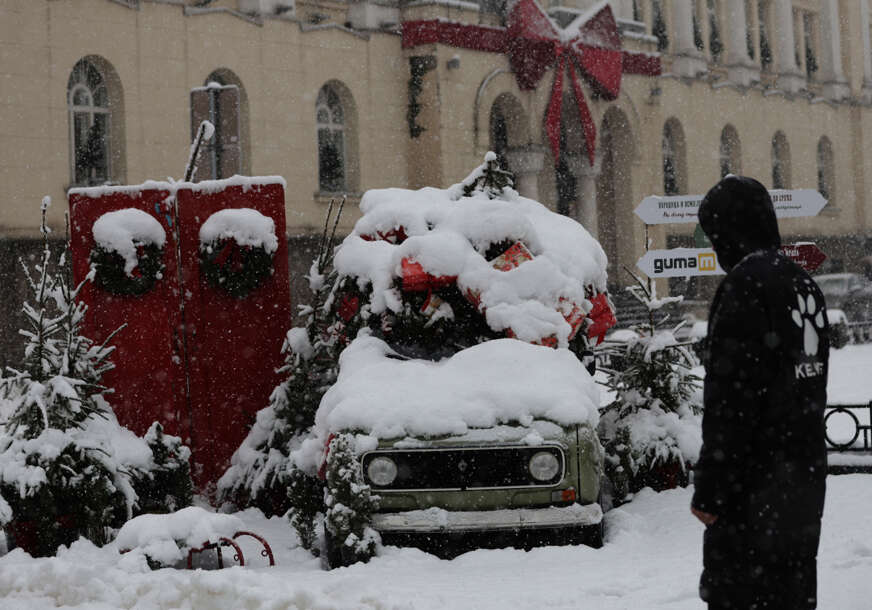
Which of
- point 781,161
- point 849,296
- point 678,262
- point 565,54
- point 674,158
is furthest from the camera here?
point 781,161

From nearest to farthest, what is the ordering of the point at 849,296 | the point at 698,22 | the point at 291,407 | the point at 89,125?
the point at 291,407 < the point at 89,125 < the point at 849,296 < the point at 698,22

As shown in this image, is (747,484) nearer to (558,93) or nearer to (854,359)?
(854,359)

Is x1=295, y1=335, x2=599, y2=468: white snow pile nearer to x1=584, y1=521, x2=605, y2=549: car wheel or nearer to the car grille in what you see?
the car grille

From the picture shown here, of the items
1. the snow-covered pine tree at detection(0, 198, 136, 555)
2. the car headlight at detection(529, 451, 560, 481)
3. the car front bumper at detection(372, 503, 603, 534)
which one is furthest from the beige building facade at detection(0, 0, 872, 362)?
the car headlight at detection(529, 451, 560, 481)

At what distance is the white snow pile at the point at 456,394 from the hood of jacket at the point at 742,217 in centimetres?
Result: 330

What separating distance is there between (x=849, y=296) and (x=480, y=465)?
2639 centimetres

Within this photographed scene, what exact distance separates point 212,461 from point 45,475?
172 centimetres

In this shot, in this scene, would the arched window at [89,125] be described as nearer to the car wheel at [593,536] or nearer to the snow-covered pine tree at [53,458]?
the snow-covered pine tree at [53,458]

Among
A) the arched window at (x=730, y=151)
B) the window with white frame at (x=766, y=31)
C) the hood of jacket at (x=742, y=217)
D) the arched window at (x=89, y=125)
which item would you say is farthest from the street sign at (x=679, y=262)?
the window with white frame at (x=766, y=31)

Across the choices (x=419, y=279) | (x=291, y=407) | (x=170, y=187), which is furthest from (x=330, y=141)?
(x=419, y=279)

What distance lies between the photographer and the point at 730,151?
129 feet

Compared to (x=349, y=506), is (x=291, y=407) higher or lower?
higher

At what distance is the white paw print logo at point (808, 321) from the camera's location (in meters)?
3.93

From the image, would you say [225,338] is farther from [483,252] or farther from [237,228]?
[483,252]
